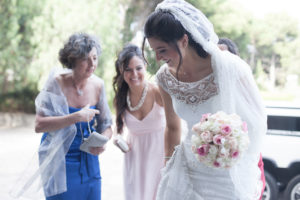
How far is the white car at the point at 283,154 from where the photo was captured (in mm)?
3020

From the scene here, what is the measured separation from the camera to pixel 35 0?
780 centimetres

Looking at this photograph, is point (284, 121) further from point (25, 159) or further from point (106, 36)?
point (106, 36)

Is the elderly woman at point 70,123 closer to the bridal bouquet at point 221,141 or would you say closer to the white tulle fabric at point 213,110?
the white tulle fabric at point 213,110

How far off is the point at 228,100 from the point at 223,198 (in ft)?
1.31

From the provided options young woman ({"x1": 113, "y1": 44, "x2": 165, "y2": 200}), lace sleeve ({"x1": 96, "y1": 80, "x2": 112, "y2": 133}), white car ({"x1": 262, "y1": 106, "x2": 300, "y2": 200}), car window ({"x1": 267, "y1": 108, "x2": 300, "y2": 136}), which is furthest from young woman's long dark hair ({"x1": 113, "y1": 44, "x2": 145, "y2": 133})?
car window ({"x1": 267, "y1": 108, "x2": 300, "y2": 136})

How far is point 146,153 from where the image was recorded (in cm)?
240

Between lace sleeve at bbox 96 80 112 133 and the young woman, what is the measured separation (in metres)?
0.15

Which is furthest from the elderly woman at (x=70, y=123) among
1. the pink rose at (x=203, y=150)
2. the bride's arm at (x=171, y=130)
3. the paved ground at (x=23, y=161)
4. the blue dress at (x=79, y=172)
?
the paved ground at (x=23, y=161)

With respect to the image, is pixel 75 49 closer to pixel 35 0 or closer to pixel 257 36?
pixel 257 36

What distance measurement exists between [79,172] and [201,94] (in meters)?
0.99

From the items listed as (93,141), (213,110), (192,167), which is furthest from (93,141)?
(213,110)

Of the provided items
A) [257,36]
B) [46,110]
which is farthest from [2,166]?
[257,36]

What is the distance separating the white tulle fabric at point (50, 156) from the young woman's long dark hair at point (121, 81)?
0.34 metres

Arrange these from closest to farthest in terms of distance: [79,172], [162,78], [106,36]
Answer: [162,78]
[79,172]
[106,36]
